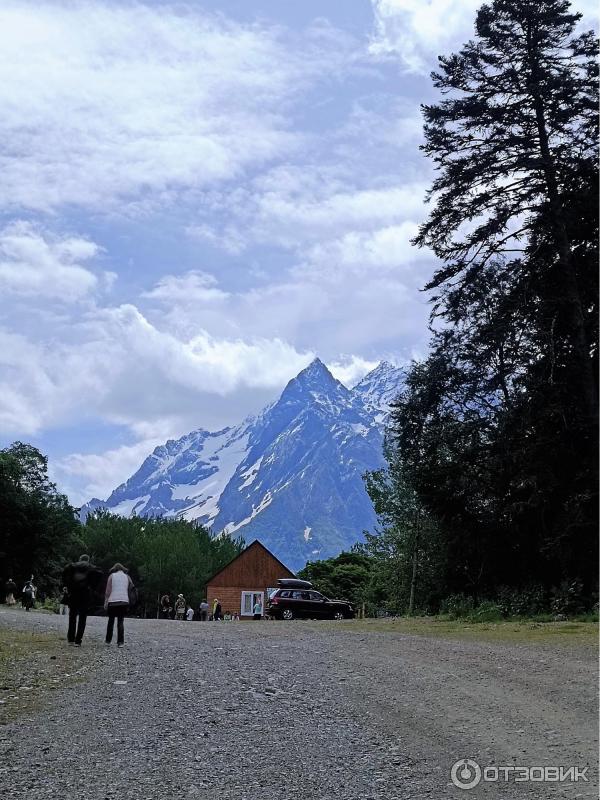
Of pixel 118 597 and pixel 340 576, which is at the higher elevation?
→ pixel 340 576

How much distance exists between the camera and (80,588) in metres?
19.5

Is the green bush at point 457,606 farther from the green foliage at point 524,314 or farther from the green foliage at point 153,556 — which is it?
the green foliage at point 153,556

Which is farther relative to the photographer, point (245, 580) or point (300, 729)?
point (245, 580)

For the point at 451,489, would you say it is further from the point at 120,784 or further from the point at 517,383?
the point at 120,784

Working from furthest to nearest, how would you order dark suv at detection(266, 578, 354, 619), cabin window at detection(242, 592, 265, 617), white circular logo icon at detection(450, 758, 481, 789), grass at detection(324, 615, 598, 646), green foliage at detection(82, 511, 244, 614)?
green foliage at detection(82, 511, 244, 614) < cabin window at detection(242, 592, 265, 617) < dark suv at detection(266, 578, 354, 619) < grass at detection(324, 615, 598, 646) < white circular logo icon at detection(450, 758, 481, 789)

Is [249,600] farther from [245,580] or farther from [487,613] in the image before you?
[487,613]

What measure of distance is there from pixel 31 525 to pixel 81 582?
58238 mm

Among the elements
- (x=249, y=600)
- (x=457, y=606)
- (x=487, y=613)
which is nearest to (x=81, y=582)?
(x=487, y=613)

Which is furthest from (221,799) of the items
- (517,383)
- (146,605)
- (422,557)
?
(146,605)

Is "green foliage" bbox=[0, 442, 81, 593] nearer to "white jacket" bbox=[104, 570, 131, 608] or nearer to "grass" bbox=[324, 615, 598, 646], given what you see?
"grass" bbox=[324, 615, 598, 646]

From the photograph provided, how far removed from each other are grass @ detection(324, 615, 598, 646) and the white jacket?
893 cm

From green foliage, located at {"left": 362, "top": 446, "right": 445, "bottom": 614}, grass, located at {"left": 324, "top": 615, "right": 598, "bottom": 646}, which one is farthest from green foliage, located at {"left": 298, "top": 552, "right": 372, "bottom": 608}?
grass, located at {"left": 324, "top": 615, "right": 598, "bottom": 646}

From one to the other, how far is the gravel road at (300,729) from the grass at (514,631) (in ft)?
15.4

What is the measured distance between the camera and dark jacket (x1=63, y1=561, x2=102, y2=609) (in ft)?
64.0
